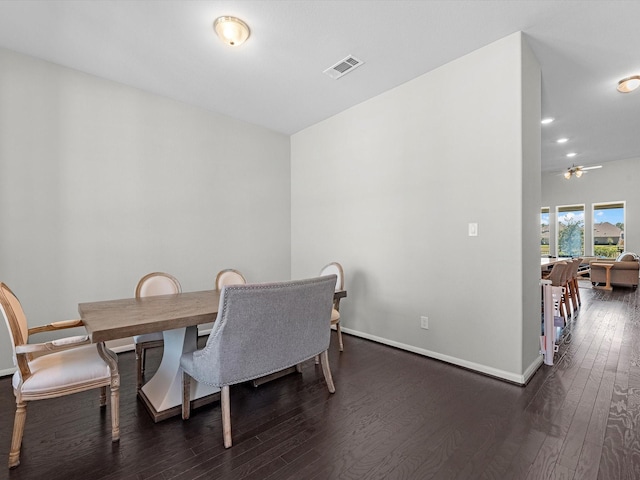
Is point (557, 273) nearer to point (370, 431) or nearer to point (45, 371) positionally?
point (370, 431)

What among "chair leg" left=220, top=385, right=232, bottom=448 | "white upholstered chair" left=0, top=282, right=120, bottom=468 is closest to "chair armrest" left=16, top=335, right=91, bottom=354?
"white upholstered chair" left=0, top=282, right=120, bottom=468

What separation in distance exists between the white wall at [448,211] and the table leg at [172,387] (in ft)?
6.92

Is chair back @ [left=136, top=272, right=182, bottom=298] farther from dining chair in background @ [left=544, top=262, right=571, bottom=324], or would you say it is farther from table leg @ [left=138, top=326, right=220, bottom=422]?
dining chair in background @ [left=544, top=262, right=571, bottom=324]

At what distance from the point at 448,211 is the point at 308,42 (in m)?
2.02

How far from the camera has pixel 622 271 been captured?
6.75m

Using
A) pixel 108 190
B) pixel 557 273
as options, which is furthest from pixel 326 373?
pixel 557 273

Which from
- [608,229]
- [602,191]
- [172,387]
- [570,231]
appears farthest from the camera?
[570,231]

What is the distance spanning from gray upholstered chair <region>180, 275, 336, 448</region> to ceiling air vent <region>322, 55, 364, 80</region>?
215 cm

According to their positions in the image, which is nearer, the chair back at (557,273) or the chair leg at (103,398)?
the chair leg at (103,398)

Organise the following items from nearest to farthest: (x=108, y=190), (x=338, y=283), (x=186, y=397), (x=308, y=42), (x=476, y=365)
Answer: (x=186, y=397), (x=308, y=42), (x=476, y=365), (x=108, y=190), (x=338, y=283)

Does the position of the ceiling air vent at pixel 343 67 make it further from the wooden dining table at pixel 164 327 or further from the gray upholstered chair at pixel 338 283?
the wooden dining table at pixel 164 327

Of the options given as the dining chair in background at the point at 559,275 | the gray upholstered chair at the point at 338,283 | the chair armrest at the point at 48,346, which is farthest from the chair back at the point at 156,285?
the dining chair in background at the point at 559,275

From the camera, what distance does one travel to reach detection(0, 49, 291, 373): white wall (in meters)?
2.81

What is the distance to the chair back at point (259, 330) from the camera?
1.68 meters
